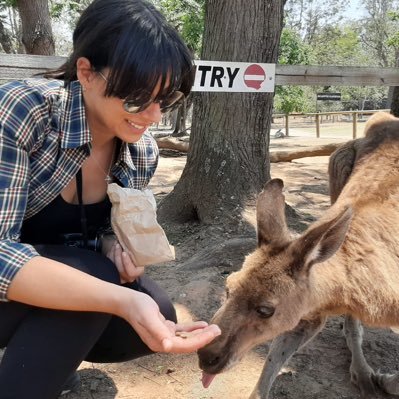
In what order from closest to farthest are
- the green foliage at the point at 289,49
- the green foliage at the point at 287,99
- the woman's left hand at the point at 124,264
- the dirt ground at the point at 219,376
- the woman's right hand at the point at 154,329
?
the woman's right hand at the point at 154,329 → the woman's left hand at the point at 124,264 → the dirt ground at the point at 219,376 → the green foliage at the point at 289,49 → the green foliage at the point at 287,99

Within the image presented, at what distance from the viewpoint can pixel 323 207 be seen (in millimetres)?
4652

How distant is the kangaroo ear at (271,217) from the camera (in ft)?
6.56

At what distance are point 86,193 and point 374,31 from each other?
38.6m

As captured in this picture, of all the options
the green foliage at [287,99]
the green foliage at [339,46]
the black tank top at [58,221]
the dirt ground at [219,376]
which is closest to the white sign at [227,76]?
the dirt ground at [219,376]

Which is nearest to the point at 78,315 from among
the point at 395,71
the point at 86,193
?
the point at 86,193

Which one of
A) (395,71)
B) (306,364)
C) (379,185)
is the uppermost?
(395,71)

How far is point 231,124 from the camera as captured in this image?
3508mm

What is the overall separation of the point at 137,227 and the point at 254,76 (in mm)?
2136

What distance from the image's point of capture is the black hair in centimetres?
131

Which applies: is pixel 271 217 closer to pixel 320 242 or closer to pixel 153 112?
pixel 320 242

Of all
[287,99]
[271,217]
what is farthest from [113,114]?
[287,99]

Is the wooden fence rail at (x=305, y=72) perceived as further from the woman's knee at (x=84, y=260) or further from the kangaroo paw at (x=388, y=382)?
the kangaroo paw at (x=388, y=382)

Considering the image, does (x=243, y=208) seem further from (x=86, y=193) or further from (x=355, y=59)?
(x=355, y=59)

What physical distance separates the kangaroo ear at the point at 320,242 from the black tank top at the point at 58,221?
0.71 meters
